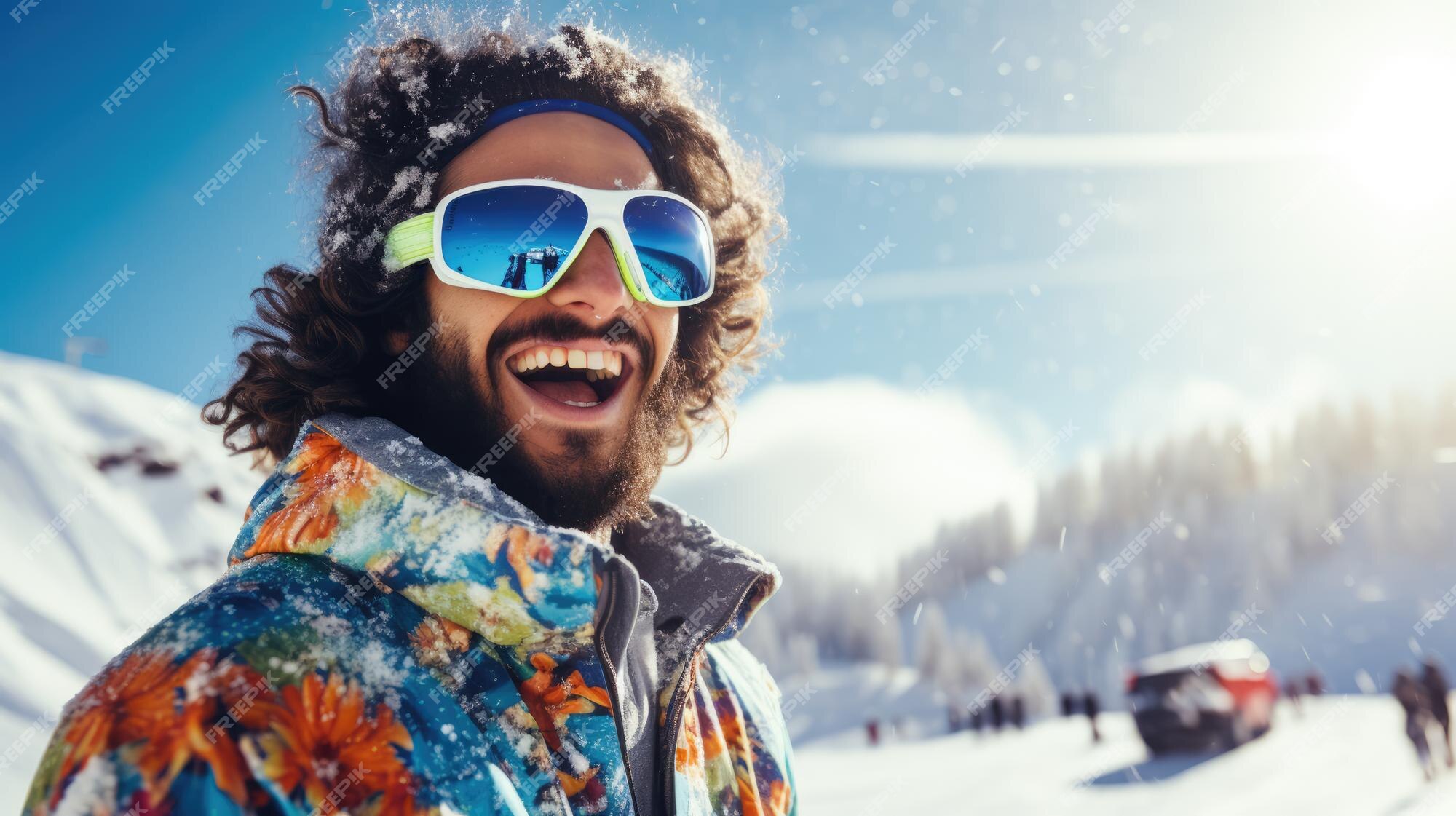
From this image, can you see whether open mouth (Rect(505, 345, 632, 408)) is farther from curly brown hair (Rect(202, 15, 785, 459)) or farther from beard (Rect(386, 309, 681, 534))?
curly brown hair (Rect(202, 15, 785, 459))

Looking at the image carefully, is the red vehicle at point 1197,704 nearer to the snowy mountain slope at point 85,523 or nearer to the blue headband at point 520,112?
the blue headband at point 520,112

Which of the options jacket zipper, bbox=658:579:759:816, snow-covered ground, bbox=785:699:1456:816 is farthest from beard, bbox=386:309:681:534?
snow-covered ground, bbox=785:699:1456:816

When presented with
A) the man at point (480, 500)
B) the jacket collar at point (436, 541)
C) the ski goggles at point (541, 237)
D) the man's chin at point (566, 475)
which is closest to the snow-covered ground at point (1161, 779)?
the man at point (480, 500)

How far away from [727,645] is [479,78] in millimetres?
2029

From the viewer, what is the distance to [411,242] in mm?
2533

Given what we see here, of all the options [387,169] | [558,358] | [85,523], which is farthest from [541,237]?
[85,523]

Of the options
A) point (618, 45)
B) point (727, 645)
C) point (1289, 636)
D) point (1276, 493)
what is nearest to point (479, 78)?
point (618, 45)

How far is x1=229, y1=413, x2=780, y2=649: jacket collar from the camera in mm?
1509

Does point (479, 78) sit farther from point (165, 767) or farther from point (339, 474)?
point (165, 767)

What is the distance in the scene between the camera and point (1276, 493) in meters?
105

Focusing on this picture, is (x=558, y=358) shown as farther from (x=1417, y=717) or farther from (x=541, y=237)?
(x=1417, y=717)

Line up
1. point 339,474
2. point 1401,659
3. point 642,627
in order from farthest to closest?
point 1401,659, point 642,627, point 339,474

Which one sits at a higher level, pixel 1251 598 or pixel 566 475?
pixel 566 475

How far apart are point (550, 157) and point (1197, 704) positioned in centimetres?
1419
